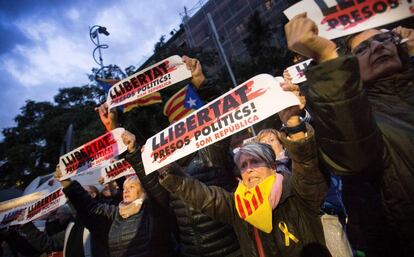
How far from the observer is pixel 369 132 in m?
1.12

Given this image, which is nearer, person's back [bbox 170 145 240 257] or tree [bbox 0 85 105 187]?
person's back [bbox 170 145 240 257]

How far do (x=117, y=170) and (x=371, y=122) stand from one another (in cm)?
376

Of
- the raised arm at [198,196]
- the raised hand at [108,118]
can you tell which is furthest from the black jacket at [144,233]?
the raised hand at [108,118]

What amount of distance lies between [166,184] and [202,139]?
52 cm

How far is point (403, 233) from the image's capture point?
1311 millimetres

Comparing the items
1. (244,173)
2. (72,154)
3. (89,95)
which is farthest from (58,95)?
(244,173)

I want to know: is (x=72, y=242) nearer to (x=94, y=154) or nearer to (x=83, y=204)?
(x=83, y=204)

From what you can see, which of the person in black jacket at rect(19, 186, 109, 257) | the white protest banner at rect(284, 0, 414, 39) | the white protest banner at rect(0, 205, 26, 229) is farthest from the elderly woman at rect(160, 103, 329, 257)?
the white protest banner at rect(0, 205, 26, 229)

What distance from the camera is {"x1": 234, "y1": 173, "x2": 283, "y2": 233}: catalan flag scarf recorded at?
172cm

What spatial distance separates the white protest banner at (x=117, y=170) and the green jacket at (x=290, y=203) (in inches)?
84.5

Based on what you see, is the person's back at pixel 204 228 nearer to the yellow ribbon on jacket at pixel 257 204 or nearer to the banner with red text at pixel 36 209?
the yellow ribbon on jacket at pixel 257 204

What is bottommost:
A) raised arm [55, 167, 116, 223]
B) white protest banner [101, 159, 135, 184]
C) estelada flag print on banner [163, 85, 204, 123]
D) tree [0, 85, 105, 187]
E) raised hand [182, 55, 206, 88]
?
A: raised arm [55, 167, 116, 223]

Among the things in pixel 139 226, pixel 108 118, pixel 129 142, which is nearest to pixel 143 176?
pixel 129 142

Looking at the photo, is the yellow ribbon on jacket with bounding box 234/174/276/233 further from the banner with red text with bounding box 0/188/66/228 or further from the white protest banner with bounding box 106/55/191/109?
the banner with red text with bounding box 0/188/66/228
